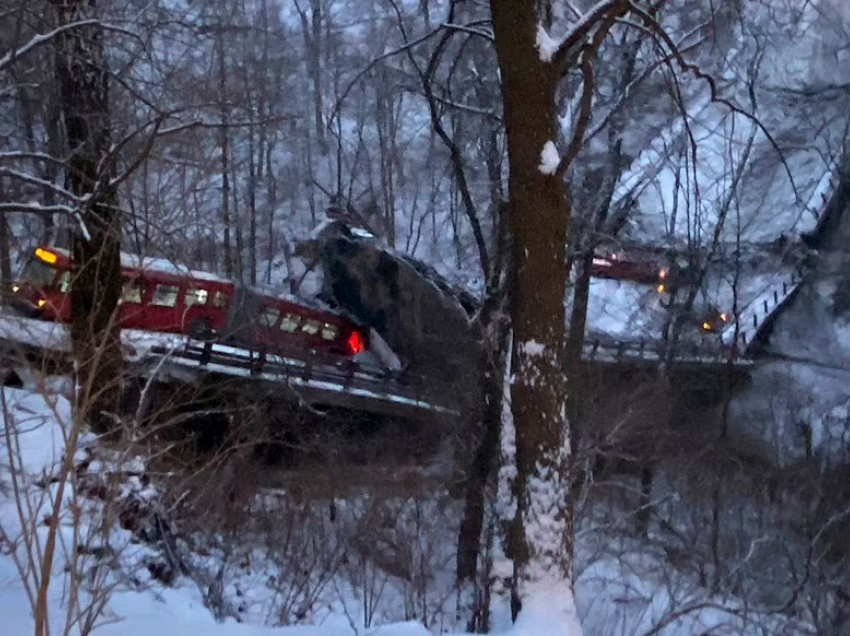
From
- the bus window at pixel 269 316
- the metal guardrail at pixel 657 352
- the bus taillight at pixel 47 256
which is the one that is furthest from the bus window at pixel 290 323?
the bus taillight at pixel 47 256

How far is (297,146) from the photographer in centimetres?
3806

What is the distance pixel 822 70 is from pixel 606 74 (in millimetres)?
10448

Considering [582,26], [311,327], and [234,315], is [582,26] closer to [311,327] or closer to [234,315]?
[234,315]

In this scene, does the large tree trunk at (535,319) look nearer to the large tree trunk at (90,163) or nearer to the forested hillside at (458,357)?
the forested hillside at (458,357)

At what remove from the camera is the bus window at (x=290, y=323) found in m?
21.8

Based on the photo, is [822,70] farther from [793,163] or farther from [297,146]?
[297,146]

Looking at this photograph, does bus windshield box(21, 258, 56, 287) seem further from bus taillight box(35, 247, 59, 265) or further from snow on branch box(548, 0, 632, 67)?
snow on branch box(548, 0, 632, 67)

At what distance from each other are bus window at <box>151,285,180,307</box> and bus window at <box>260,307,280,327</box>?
2.63m

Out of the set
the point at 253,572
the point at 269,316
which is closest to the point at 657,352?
the point at 269,316

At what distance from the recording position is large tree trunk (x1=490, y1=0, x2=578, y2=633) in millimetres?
6340

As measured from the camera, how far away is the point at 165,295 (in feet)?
61.6

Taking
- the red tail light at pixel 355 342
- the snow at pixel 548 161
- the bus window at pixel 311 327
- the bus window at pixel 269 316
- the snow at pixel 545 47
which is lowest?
the red tail light at pixel 355 342

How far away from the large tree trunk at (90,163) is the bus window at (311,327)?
11523 mm

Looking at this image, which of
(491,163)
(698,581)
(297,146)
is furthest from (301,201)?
(698,581)
